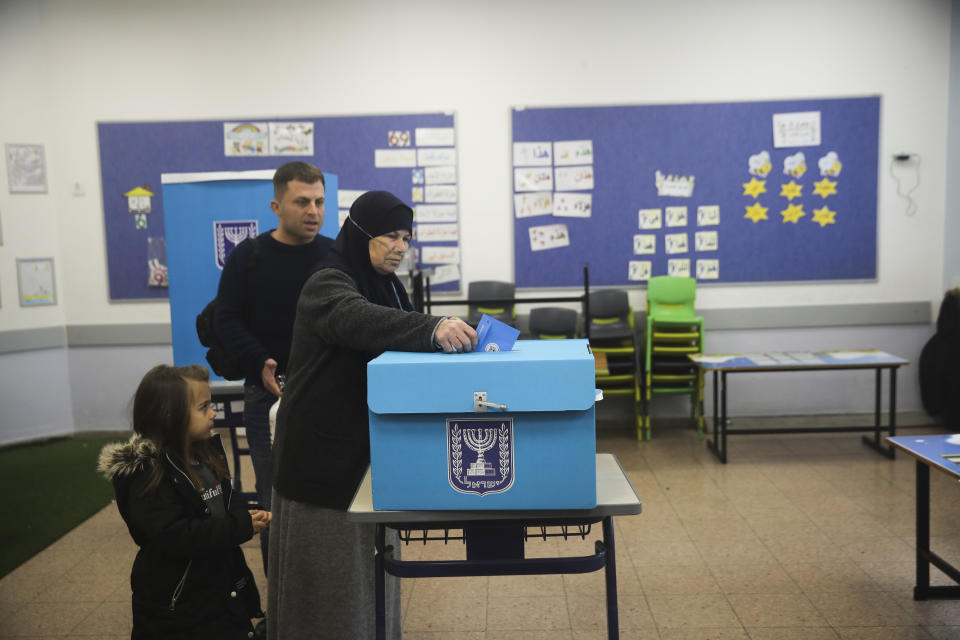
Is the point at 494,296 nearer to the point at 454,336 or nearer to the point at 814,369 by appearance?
the point at 814,369

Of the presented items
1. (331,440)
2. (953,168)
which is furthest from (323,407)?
(953,168)

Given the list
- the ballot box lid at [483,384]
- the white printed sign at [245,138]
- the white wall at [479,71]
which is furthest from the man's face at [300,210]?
the white printed sign at [245,138]

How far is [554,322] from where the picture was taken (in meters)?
5.00

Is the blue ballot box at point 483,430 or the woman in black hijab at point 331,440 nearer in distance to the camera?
the blue ballot box at point 483,430

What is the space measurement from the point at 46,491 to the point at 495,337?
3.71 metres

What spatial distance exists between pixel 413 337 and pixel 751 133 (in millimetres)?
4239

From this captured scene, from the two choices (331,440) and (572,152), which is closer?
(331,440)

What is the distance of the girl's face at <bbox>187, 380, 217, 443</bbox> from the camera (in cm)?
172

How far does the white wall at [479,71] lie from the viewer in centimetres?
495

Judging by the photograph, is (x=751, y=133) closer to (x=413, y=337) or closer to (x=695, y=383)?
(x=695, y=383)

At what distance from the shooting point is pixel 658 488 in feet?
12.9

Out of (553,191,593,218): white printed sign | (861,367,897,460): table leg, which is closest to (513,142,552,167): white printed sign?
(553,191,593,218): white printed sign

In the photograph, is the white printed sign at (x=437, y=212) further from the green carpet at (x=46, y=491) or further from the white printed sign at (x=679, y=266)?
the green carpet at (x=46, y=491)

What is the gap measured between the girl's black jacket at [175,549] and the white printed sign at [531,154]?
3.72 m
